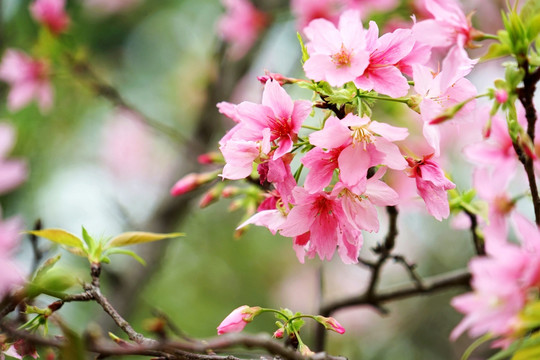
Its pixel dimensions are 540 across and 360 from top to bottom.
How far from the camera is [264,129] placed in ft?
2.74

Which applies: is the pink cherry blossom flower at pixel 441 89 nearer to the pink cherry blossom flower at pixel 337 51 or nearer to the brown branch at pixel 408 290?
the pink cherry blossom flower at pixel 337 51

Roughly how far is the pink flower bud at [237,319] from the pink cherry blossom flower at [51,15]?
1.72 metres

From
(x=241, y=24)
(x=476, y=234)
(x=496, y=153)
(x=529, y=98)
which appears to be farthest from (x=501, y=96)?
(x=241, y=24)

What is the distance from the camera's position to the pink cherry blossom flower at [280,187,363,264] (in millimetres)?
864

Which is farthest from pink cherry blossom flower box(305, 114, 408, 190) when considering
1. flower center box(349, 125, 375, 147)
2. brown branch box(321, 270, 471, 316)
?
brown branch box(321, 270, 471, 316)

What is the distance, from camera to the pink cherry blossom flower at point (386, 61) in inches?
33.2

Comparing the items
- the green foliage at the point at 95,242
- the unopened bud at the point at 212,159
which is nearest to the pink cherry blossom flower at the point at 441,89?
the green foliage at the point at 95,242

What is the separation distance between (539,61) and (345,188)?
32 cm

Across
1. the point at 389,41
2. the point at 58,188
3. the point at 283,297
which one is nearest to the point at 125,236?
the point at 389,41

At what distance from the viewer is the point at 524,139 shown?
76 cm

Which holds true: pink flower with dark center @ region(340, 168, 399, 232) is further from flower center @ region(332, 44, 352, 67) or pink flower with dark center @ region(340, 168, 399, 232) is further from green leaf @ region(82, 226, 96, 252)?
green leaf @ region(82, 226, 96, 252)

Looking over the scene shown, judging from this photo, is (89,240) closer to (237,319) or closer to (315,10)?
(237,319)

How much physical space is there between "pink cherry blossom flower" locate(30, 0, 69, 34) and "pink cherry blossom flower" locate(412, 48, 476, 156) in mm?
1756

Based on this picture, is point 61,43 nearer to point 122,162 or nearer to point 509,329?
point 122,162
